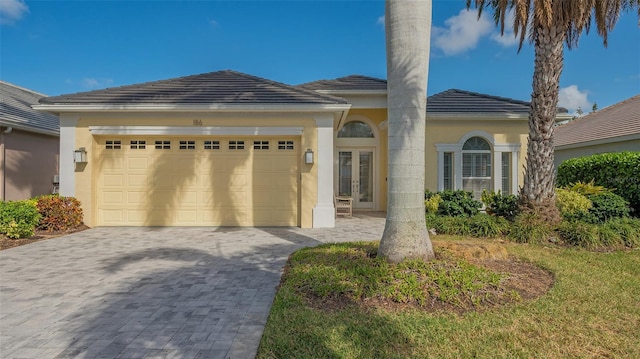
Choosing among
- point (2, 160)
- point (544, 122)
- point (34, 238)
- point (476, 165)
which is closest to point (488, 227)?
point (544, 122)

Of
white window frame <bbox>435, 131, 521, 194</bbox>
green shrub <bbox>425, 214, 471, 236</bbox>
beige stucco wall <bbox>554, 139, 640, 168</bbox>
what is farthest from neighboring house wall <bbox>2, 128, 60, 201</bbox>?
beige stucco wall <bbox>554, 139, 640, 168</bbox>

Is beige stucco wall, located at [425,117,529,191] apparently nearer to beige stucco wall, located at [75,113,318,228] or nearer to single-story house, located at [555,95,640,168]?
single-story house, located at [555,95,640,168]

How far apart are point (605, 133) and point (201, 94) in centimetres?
1608

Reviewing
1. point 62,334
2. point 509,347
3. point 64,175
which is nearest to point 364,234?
point 509,347

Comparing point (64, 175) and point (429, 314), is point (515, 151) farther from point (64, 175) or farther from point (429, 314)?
point (64, 175)

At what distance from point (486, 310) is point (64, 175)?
1115cm

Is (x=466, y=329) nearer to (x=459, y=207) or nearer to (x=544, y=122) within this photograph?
(x=459, y=207)

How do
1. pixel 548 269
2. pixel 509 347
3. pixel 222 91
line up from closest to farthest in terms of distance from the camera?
pixel 509 347 < pixel 548 269 < pixel 222 91

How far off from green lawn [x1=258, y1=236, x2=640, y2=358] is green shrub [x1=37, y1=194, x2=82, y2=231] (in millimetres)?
Result: 7924

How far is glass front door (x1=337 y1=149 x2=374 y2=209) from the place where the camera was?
1378cm

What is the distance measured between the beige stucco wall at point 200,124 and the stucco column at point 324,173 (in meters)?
0.13

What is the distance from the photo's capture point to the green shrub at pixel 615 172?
10.1 metres

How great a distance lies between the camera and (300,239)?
8.15 meters

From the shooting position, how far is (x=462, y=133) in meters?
12.4
